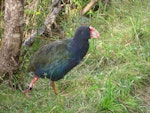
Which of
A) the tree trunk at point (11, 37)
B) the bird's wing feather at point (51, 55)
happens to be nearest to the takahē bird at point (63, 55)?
the bird's wing feather at point (51, 55)

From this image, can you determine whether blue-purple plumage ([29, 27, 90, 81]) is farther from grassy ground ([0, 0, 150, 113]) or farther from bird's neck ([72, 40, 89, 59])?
grassy ground ([0, 0, 150, 113])

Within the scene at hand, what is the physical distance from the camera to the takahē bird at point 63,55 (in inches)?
166

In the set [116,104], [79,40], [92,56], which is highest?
[79,40]

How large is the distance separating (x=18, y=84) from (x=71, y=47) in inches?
34.4

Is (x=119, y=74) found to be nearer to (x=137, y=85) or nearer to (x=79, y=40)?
(x=137, y=85)

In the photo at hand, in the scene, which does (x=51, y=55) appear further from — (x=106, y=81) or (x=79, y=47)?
(x=106, y=81)

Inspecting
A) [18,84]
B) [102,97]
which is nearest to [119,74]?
[102,97]

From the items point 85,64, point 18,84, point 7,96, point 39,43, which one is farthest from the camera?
point 39,43

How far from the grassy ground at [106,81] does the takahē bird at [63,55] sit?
0.99ft

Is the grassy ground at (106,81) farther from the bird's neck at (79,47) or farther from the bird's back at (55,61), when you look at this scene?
the bird's neck at (79,47)

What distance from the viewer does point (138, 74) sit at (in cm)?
473

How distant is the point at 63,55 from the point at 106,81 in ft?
2.06

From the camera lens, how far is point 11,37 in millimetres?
4281

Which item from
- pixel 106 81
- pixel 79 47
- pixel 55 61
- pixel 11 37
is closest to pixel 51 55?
pixel 55 61
